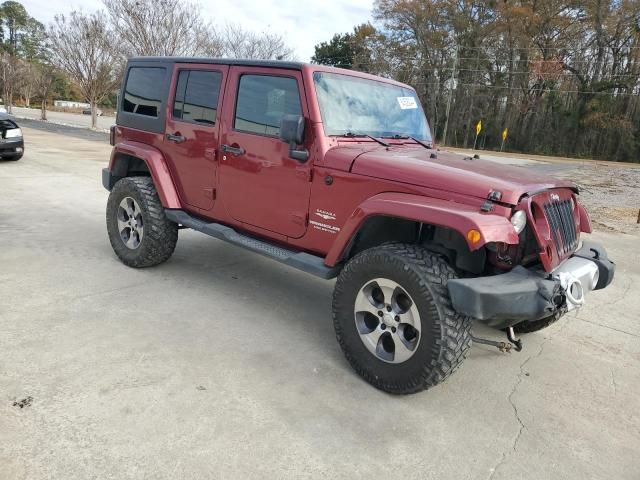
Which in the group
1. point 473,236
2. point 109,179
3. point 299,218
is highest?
point 473,236

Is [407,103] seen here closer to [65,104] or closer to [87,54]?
[87,54]

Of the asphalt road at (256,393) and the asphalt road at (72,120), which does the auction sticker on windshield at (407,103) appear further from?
the asphalt road at (72,120)

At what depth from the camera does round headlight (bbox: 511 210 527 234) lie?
270 cm

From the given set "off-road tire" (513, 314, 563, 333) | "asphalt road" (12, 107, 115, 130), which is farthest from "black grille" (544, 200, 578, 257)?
"asphalt road" (12, 107, 115, 130)

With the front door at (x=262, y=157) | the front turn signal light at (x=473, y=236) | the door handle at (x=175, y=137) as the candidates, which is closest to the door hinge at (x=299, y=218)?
the front door at (x=262, y=157)

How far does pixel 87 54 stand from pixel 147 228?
22.1 m

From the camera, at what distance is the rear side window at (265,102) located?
3.57 metres

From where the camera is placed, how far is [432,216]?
267 centimetres

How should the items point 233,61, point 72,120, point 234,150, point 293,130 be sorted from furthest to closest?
point 72,120 < point 233,61 < point 234,150 < point 293,130

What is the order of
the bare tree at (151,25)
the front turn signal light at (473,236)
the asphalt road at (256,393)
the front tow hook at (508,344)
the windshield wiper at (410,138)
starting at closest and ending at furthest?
the asphalt road at (256,393), the front turn signal light at (473,236), the front tow hook at (508,344), the windshield wiper at (410,138), the bare tree at (151,25)

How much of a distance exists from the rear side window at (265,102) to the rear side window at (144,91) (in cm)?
114

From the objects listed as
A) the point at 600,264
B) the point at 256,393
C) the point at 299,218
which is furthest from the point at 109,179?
the point at 600,264

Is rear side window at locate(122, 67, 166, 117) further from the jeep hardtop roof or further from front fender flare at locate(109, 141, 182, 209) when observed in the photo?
front fender flare at locate(109, 141, 182, 209)

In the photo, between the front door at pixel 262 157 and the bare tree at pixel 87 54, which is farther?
the bare tree at pixel 87 54
